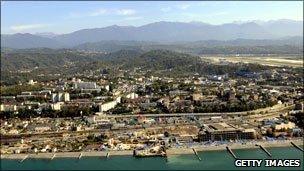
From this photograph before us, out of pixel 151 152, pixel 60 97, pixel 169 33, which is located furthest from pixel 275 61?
pixel 169 33

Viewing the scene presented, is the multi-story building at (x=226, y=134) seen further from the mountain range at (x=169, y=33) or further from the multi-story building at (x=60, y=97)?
the mountain range at (x=169, y=33)

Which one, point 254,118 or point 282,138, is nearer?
point 282,138

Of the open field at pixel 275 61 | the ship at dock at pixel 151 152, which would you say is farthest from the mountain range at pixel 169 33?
the ship at dock at pixel 151 152

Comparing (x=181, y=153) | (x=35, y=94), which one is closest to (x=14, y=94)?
(x=35, y=94)

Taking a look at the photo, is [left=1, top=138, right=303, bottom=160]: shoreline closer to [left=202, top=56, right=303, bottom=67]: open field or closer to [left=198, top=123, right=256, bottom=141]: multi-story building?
[left=198, top=123, right=256, bottom=141]: multi-story building

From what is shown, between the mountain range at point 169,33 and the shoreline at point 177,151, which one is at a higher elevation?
the shoreline at point 177,151

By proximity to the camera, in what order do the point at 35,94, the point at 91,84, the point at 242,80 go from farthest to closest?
the point at 242,80 → the point at 91,84 → the point at 35,94

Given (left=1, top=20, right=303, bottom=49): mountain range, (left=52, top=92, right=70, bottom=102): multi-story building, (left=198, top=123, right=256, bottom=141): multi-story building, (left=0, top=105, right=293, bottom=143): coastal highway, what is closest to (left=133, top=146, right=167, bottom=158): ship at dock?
(left=198, top=123, right=256, bottom=141): multi-story building

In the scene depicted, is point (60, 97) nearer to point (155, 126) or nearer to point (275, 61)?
point (155, 126)

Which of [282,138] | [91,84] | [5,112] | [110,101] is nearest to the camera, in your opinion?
[282,138]

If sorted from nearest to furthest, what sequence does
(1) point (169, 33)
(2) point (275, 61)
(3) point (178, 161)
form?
(3) point (178, 161) < (2) point (275, 61) < (1) point (169, 33)

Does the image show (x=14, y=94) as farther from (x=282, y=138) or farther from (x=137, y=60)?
(x=137, y=60)
